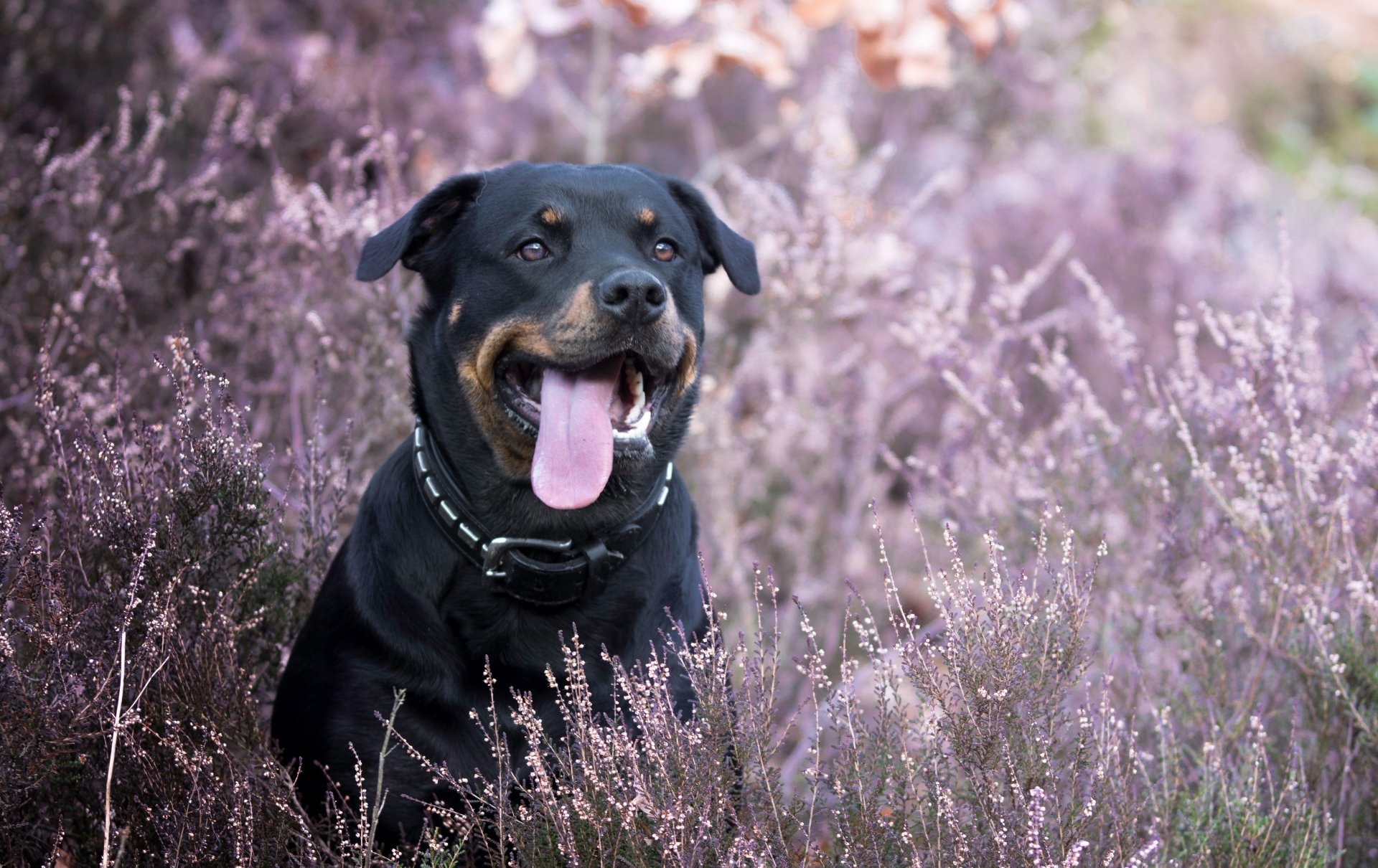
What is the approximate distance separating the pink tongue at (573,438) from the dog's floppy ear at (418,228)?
0.46 metres

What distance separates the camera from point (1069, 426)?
4039 millimetres

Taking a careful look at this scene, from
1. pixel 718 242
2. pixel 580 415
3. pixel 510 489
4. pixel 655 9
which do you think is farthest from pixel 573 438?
pixel 655 9

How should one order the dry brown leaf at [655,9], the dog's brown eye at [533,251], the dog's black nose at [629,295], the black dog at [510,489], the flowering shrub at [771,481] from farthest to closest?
1. the dry brown leaf at [655,9]
2. the dog's brown eye at [533,251]
3. the dog's black nose at [629,295]
4. the black dog at [510,489]
5. the flowering shrub at [771,481]

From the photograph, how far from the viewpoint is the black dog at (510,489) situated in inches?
110

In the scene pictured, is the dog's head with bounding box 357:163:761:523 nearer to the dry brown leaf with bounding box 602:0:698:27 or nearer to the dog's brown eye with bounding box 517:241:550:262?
the dog's brown eye with bounding box 517:241:550:262

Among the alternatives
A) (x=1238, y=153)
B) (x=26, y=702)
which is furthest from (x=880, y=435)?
(x=1238, y=153)

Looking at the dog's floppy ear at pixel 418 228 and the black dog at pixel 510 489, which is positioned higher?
the dog's floppy ear at pixel 418 228

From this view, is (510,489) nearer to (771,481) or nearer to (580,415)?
(580,415)

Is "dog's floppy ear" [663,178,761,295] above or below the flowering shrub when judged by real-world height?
above

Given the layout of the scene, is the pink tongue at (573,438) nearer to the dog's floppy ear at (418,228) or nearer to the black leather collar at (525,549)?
the black leather collar at (525,549)

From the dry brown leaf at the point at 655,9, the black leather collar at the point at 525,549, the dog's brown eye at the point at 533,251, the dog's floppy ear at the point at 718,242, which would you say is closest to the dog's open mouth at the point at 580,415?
the black leather collar at the point at 525,549

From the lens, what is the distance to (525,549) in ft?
9.64

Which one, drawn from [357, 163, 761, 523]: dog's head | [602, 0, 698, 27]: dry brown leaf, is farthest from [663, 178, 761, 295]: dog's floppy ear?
[602, 0, 698, 27]: dry brown leaf

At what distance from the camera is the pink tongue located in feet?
9.43
